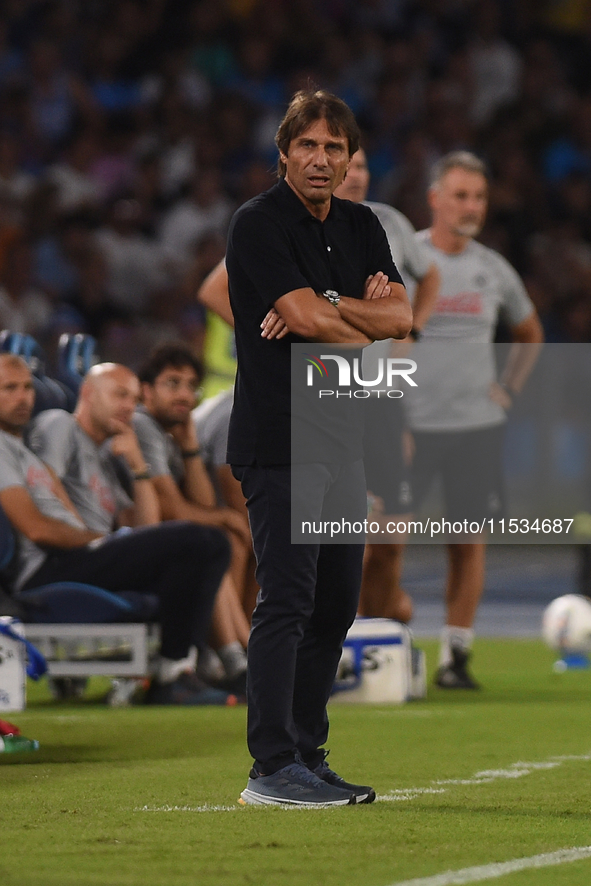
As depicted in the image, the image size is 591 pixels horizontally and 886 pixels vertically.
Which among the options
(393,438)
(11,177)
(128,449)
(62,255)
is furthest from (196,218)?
(393,438)

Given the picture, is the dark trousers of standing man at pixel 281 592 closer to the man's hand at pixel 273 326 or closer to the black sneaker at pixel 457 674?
the man's hand at pixel 273 326

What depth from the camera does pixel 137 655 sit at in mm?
7238

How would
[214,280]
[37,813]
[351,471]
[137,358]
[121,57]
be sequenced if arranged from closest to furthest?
[37,813] < [351,471] < [214,280] < [137,358] < [121,57]

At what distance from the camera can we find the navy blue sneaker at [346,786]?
443 cm

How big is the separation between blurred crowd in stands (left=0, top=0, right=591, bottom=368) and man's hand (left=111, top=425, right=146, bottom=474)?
185 inches

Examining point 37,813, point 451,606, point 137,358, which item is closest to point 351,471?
point 37,813

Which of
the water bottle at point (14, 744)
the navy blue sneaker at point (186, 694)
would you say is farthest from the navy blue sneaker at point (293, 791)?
the navy blue sneaker at point (186, 694)

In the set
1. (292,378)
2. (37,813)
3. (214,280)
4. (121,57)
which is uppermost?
(121,57)

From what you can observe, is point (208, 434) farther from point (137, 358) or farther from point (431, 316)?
point (137, 358)

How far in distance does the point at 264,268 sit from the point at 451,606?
4.11 meters

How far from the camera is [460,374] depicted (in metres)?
8.34

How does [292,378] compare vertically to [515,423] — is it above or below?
below

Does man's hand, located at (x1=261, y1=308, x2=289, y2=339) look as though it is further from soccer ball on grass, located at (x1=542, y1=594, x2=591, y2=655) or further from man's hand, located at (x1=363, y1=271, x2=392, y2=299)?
soccer ball on grass, located at (x1=542, y1=594, x2=591, y2=655)

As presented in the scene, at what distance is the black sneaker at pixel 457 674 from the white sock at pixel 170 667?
1401mm
